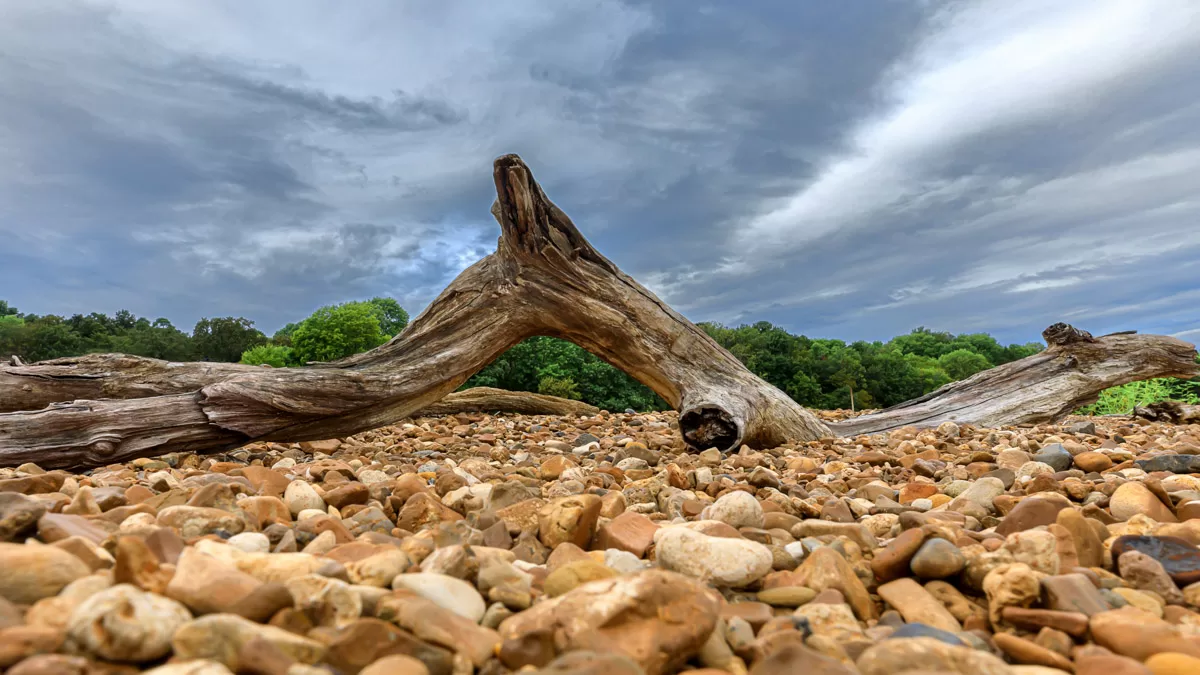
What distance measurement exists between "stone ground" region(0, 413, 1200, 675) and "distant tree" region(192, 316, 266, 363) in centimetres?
1796

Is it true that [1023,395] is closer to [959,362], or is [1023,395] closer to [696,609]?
[696,609]

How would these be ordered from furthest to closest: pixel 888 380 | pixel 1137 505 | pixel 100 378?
pixel 888 380
pixel 100 378
pixel 1137 505

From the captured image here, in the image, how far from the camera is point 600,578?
6.16 ft

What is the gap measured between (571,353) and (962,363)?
46.9ft

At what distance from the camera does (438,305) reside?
673 cm

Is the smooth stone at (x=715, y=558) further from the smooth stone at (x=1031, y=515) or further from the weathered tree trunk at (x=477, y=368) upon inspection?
the weathered tree trunk at (x=477, y=368)

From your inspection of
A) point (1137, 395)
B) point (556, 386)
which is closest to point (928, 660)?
point (556, 386)

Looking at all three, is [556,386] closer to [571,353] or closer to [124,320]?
[571,353]

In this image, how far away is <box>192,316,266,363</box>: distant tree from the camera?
64.4 feet

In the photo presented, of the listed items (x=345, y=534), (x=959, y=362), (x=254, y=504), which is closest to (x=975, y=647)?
(x=345, y=534)

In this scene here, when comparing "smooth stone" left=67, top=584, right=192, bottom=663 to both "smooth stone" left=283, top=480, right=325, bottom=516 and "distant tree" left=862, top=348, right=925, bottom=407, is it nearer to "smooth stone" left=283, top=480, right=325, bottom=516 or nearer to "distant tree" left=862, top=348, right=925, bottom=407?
"smooth stone" left=283, top=480, right=325, bottom=516

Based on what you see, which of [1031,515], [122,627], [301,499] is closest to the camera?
[122,627]

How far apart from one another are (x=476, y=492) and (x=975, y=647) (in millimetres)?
2117

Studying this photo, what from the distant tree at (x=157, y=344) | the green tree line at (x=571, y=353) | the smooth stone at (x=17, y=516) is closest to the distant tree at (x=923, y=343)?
the green tree line at (x=571, y=353)
